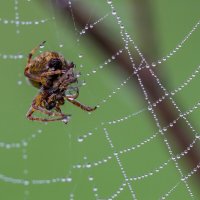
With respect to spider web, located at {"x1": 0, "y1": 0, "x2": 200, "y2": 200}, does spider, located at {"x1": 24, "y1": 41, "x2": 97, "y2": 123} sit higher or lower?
higher

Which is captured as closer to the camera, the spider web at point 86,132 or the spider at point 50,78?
the spider at point 50,78

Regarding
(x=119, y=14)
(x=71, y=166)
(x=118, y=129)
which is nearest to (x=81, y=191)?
(x=71, y=166)

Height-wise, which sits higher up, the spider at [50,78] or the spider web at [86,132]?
the spider at [50,78]

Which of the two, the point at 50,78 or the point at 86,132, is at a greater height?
the point at 50,78

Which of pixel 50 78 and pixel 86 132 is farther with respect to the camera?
pixel 86 132
